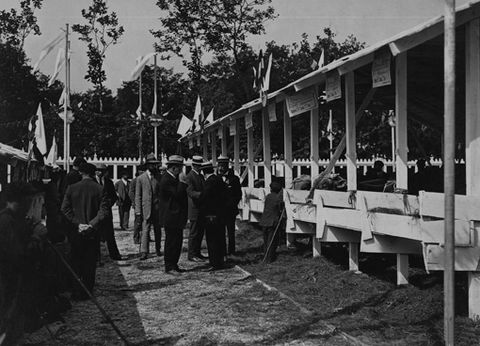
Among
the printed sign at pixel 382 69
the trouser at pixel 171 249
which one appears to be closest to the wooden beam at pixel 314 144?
the trouser at pixel 171 249

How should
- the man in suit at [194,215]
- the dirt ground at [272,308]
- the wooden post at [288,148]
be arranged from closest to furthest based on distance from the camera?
the dirt ground at [272,308] → the man in suit at [194,215] → the wooden post at [288,148]

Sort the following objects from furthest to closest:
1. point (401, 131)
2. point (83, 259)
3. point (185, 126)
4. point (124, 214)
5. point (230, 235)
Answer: point (185, 126)
point (124, 214)
point (230, 235)
point (83, 259)
point (401, 131)

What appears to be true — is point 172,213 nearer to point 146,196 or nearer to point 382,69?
point 146,196

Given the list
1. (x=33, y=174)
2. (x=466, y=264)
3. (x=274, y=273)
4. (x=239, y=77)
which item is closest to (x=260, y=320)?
(x=466, y=264)

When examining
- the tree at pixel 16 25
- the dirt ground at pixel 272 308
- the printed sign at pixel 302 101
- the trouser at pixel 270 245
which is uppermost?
the tree at pixel 16 25

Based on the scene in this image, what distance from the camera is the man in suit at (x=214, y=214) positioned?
10.7m

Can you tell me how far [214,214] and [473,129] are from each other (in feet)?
18.4

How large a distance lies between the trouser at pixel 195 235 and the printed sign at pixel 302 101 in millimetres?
2622

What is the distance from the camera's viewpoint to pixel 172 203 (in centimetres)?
1059

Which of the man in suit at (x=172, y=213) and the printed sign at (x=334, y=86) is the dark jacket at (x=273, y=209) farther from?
the printed sign at (x=334, y=86)

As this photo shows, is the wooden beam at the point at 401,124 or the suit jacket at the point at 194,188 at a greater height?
the wooden beam at the point at 401,124

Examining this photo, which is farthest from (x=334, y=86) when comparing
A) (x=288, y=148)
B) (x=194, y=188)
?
(x=288, y=148)

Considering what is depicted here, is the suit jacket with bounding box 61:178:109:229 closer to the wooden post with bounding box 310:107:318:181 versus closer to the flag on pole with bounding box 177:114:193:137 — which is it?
the wooden post with bounding box 310:107:318:181

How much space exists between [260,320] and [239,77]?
91.6 ft
